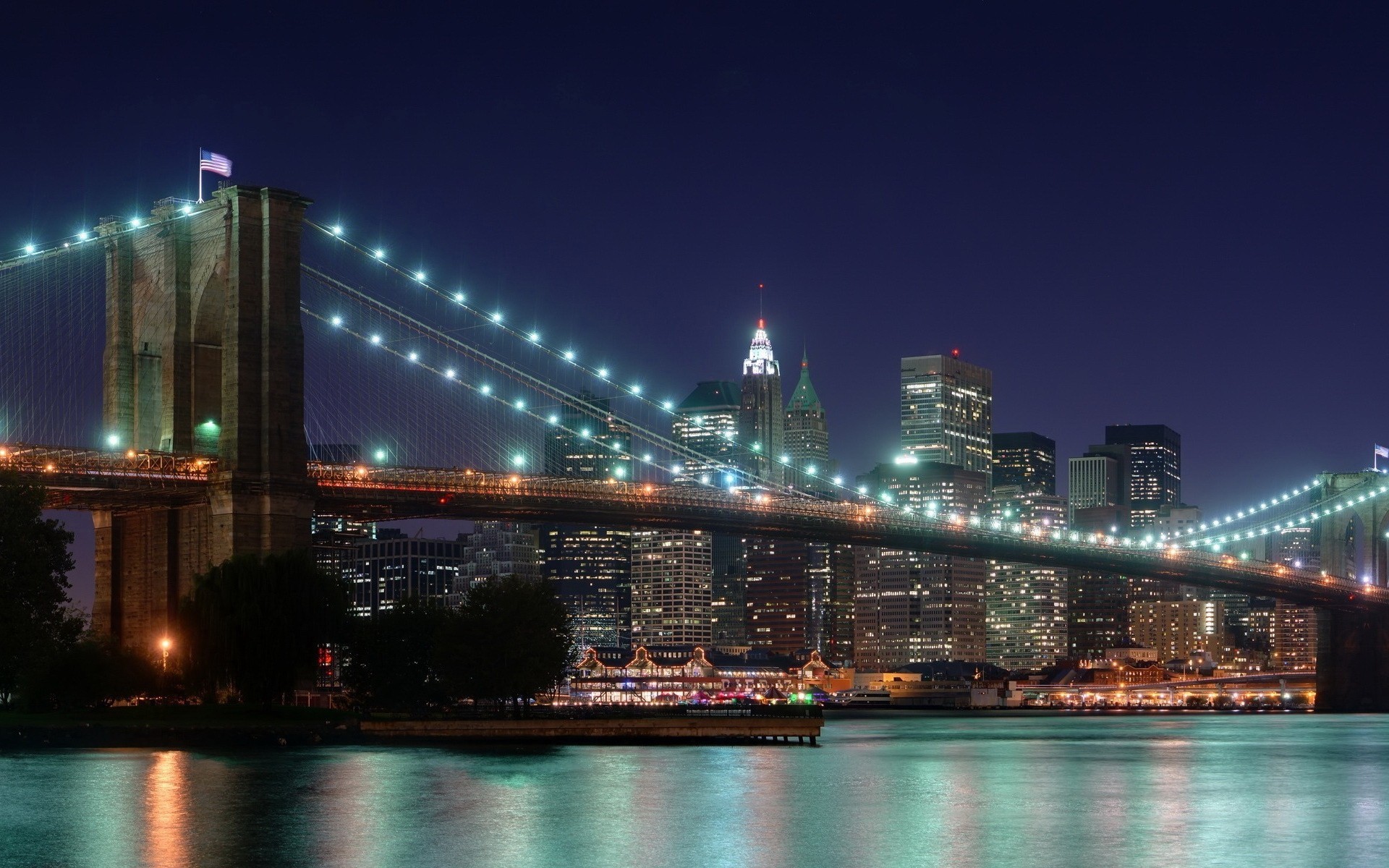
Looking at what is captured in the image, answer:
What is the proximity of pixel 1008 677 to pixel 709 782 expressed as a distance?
13736 centimetres

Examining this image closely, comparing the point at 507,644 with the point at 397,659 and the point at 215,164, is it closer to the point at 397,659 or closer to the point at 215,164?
the point at 397,659

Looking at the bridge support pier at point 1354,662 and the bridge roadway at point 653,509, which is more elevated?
the bridge roadway at point 653,509

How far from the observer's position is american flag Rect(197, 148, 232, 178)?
61.7m

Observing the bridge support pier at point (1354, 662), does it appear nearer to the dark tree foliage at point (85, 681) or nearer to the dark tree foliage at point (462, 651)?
the dark tree foliage at point (462, 651)

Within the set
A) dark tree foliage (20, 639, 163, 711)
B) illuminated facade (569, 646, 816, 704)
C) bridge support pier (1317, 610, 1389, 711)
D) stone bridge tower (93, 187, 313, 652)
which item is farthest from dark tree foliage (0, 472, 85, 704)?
bridge support pier (1317, 610, 1389, 711)

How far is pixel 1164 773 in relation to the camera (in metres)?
53.9

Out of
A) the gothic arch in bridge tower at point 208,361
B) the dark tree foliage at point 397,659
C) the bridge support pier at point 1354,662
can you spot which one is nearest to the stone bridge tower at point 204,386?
the gothic arch in bridge tower at point 208,361

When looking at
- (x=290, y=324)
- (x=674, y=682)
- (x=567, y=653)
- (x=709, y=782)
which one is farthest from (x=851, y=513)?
(x=674, y=682)

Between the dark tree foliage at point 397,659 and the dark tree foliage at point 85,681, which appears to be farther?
the dark tree foliage at point 397,659

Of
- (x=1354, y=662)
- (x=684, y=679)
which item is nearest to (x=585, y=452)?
(x=684, y=679)

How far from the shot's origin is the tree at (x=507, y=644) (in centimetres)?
6225

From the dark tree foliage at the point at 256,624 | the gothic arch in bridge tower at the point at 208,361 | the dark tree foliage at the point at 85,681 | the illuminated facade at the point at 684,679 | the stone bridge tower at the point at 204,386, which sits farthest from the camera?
the illuminated facade at the point at 684,679

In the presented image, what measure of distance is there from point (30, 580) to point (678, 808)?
21.9m

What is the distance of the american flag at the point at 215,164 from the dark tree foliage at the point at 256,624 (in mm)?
12788
